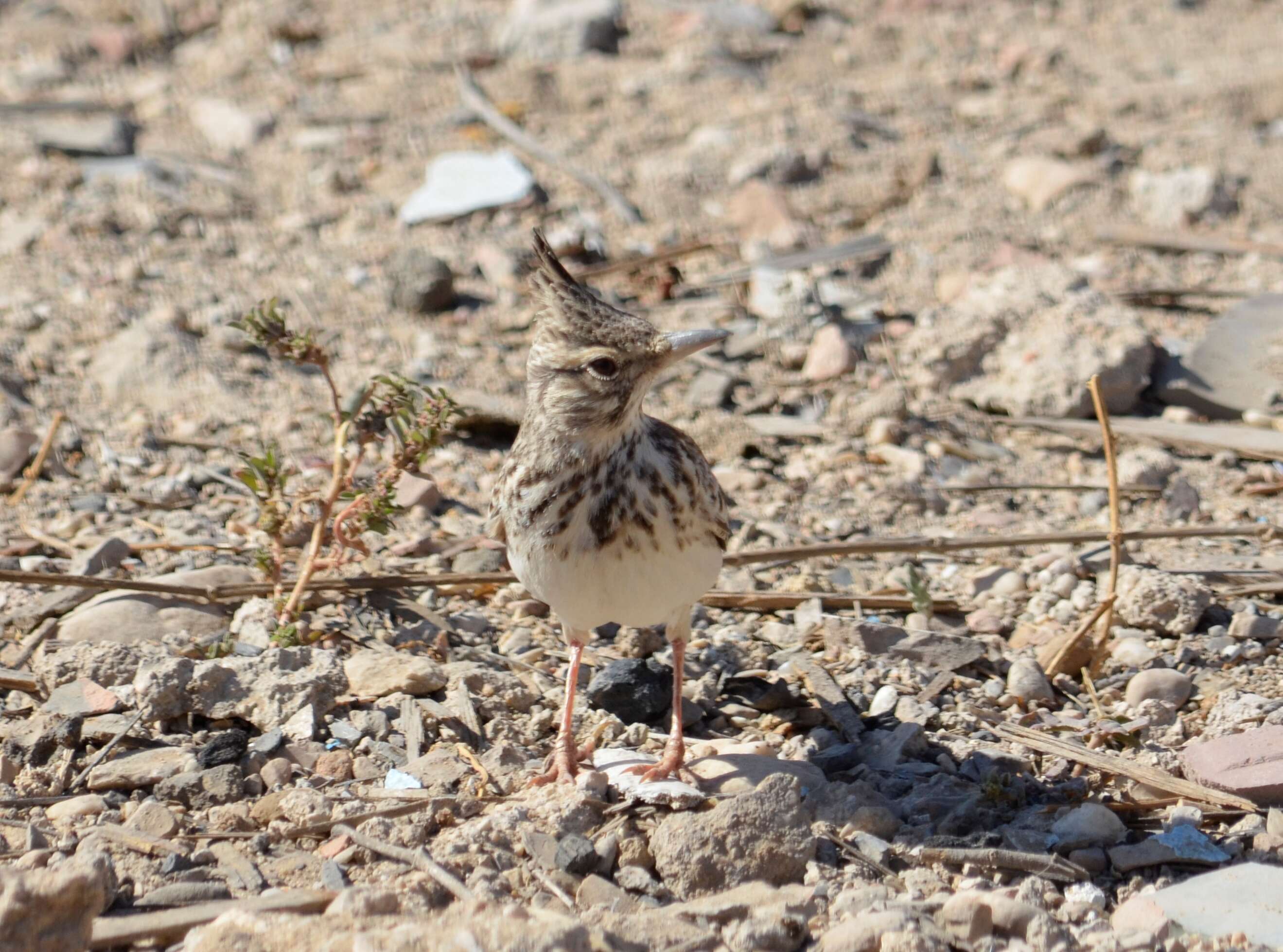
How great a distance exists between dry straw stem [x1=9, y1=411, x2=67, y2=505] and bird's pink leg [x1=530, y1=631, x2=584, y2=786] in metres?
2.34

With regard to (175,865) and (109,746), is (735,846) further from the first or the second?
(109,746)

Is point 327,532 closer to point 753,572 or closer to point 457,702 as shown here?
point 457,702

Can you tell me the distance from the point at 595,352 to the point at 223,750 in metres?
1.53

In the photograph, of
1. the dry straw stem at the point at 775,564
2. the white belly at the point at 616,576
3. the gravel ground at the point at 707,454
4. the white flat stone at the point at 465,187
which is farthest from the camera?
the white flat stone at the point at 465,187

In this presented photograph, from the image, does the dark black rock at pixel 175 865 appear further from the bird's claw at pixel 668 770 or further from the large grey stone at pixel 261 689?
the bird's claw at pixel 668 770

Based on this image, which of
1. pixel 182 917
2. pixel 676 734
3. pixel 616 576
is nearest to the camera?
pixel 182 917

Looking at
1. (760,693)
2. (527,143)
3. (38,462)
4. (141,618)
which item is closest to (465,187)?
(527,143)

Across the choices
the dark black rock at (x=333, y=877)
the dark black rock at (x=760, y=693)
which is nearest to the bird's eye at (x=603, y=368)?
the dark black rock at (x=760, y=693)

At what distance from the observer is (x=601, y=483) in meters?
4.02

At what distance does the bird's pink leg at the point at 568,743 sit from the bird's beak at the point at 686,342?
1005 mm

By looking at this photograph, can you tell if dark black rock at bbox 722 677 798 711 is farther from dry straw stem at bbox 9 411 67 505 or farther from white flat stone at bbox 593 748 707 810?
dry straw stem at bbox 9 411 67 505

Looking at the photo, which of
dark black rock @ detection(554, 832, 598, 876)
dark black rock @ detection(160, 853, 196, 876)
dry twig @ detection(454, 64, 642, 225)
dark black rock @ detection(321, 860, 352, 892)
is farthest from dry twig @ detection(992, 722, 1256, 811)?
dry twig @ detection(454, 64, 642, 225)

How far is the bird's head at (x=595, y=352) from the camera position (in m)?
3.98

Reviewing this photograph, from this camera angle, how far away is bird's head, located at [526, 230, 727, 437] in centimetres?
398
